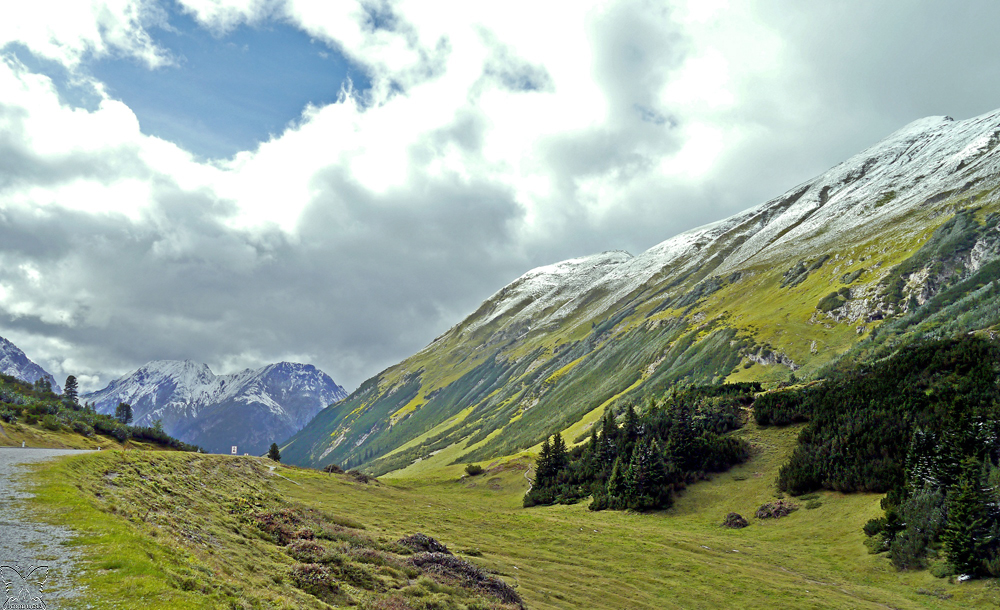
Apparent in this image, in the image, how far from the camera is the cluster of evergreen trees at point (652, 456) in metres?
83.4

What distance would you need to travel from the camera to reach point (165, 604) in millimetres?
14344

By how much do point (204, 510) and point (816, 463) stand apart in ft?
256

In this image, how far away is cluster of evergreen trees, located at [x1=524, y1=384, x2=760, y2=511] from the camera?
83375 mm

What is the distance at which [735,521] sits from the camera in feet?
223

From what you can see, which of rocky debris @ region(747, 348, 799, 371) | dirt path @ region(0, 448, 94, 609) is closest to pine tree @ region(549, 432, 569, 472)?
rocky debris @ region(747, 348, 799, 371)

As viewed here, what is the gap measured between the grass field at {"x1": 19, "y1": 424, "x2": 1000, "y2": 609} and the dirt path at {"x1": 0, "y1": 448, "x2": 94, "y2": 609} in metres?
0.63

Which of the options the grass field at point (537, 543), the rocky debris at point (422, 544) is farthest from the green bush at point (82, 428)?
the rocky debris at point (422, 544)

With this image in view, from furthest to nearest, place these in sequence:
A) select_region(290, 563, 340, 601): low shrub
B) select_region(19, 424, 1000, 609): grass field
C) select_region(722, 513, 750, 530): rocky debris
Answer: select_region(722, 513, 750, 530): rocky debris, select_region(290, 563, 340, 601): low shrub, select_region(19, 424, 1000, 609): grass field

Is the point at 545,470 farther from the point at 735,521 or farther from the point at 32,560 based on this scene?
the point at 32,560

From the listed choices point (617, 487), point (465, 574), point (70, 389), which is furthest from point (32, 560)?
point (70, 389)

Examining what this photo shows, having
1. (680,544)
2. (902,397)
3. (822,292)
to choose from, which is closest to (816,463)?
(902,397)

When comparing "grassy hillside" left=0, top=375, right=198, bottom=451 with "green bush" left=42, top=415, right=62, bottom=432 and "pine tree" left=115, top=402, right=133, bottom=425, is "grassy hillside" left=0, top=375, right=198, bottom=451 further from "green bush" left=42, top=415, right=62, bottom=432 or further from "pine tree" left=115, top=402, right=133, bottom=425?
"pine tree" left=115, top=402, right=133, bottom=425

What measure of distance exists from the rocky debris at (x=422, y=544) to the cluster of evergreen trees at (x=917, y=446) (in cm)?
4392

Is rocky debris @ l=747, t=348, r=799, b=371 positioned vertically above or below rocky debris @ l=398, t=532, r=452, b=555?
above
